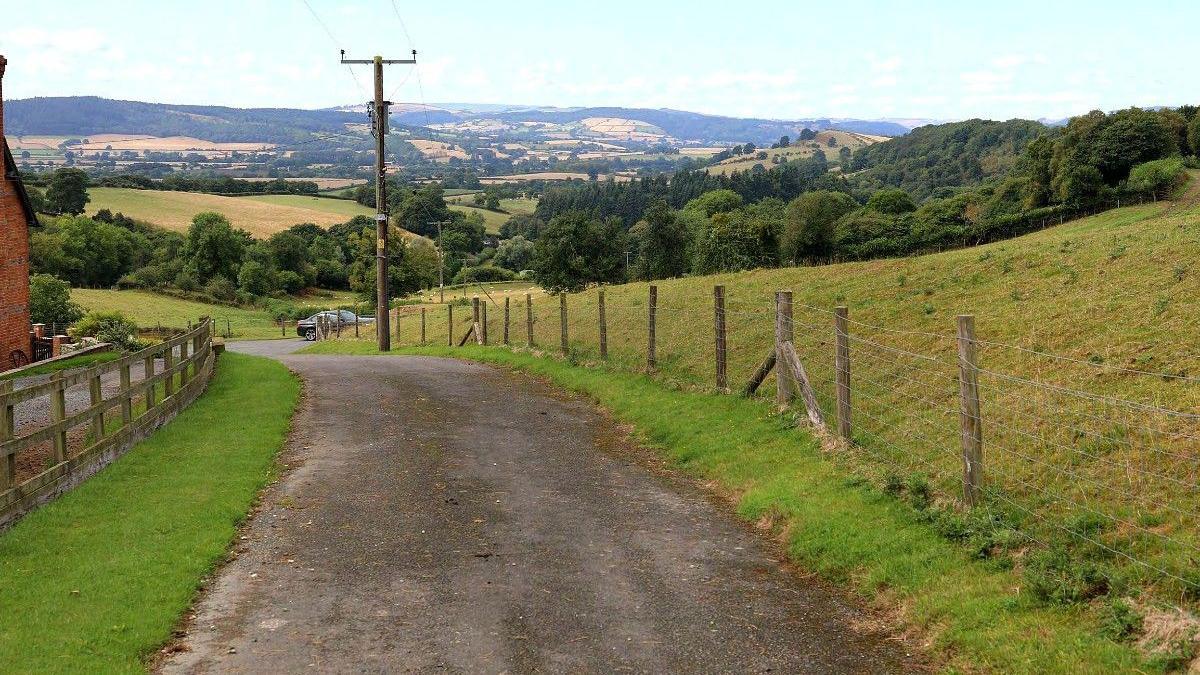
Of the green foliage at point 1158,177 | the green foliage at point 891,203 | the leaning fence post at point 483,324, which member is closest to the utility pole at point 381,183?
the leaning fence post at point 483,324

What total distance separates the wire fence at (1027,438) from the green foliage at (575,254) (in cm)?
7092

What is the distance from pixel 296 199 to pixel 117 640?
578ft

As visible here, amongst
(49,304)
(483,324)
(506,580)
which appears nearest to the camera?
(506,580)

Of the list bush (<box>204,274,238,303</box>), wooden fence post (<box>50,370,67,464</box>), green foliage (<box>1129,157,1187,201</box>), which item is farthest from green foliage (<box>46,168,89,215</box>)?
wooden fence post (<box>50,370,67,464</box>)

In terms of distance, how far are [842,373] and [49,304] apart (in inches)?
1980

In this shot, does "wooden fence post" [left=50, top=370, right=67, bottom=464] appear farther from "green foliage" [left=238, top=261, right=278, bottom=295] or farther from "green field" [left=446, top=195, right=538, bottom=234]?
"green field" [left=446, top=195, right=538, bottom=234]

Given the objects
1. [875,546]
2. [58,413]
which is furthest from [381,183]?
[875,546]

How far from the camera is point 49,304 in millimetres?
52938

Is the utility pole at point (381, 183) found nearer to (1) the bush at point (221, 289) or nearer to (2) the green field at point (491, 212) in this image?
(1) the bush at point (221, 289)

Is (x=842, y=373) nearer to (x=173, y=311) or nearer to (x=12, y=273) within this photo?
(x=12, y=273)

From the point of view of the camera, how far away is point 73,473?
1227cm

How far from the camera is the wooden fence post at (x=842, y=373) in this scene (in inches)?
516

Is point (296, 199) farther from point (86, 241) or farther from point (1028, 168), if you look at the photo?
point (1028, 168)

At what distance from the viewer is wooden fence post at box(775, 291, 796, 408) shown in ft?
50.4
